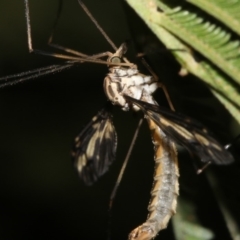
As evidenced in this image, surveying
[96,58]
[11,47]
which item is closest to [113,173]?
[11,47]

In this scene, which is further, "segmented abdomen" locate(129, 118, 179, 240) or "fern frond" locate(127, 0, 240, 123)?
"segmented abdomen" locate(129, 118, 179, 240)

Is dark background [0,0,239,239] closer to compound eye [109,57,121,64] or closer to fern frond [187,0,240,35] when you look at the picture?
compound eye [109,57,121,64]

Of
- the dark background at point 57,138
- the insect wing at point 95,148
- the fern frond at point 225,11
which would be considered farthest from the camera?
the dark background at point 57,138

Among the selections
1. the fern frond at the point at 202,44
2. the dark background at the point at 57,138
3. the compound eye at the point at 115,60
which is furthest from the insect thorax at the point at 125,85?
the dark background at the point at 57,138

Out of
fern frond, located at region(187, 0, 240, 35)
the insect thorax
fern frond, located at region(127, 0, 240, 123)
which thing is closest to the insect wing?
the insect thorax

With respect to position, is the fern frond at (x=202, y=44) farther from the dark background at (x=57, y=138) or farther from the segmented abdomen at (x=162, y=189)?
the dark background at (x=57, y=138)

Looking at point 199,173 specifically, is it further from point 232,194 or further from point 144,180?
point 144,180
